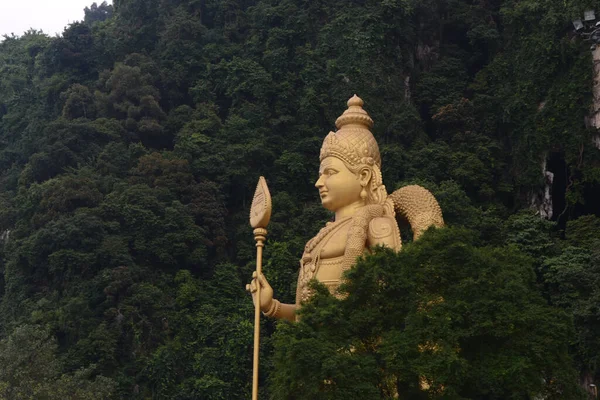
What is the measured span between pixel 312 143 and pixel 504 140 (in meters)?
5.21

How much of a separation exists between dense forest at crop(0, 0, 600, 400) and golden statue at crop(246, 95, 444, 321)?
7258mm

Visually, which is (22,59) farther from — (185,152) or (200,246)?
(200,246)

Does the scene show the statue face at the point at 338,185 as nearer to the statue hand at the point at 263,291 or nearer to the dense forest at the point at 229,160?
the statue hand at the point at 263,291

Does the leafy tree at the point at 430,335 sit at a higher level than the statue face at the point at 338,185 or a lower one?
lower

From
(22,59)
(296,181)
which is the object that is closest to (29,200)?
(296,181)

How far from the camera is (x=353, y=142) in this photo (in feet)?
27.0

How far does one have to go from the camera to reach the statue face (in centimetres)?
814

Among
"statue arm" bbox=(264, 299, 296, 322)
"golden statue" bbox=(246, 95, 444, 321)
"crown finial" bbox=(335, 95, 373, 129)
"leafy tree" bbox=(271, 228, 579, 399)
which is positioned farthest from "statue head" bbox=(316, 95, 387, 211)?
"leafy tree" bbox=(271, 228, 579, 399)

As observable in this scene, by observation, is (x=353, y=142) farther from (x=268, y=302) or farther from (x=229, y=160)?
(x=229, y=160)

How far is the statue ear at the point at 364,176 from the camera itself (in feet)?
26.8

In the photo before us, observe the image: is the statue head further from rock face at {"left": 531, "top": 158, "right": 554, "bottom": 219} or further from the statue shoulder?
rock face at {"left": 531, "top": 158, "right": 554, "bottom": 219}

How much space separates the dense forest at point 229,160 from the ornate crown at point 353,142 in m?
7.12

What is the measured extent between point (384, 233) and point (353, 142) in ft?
3.37

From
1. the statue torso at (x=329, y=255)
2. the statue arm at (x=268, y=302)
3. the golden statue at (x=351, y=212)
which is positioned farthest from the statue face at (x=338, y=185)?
the statue arm at (x=268, y=302)
